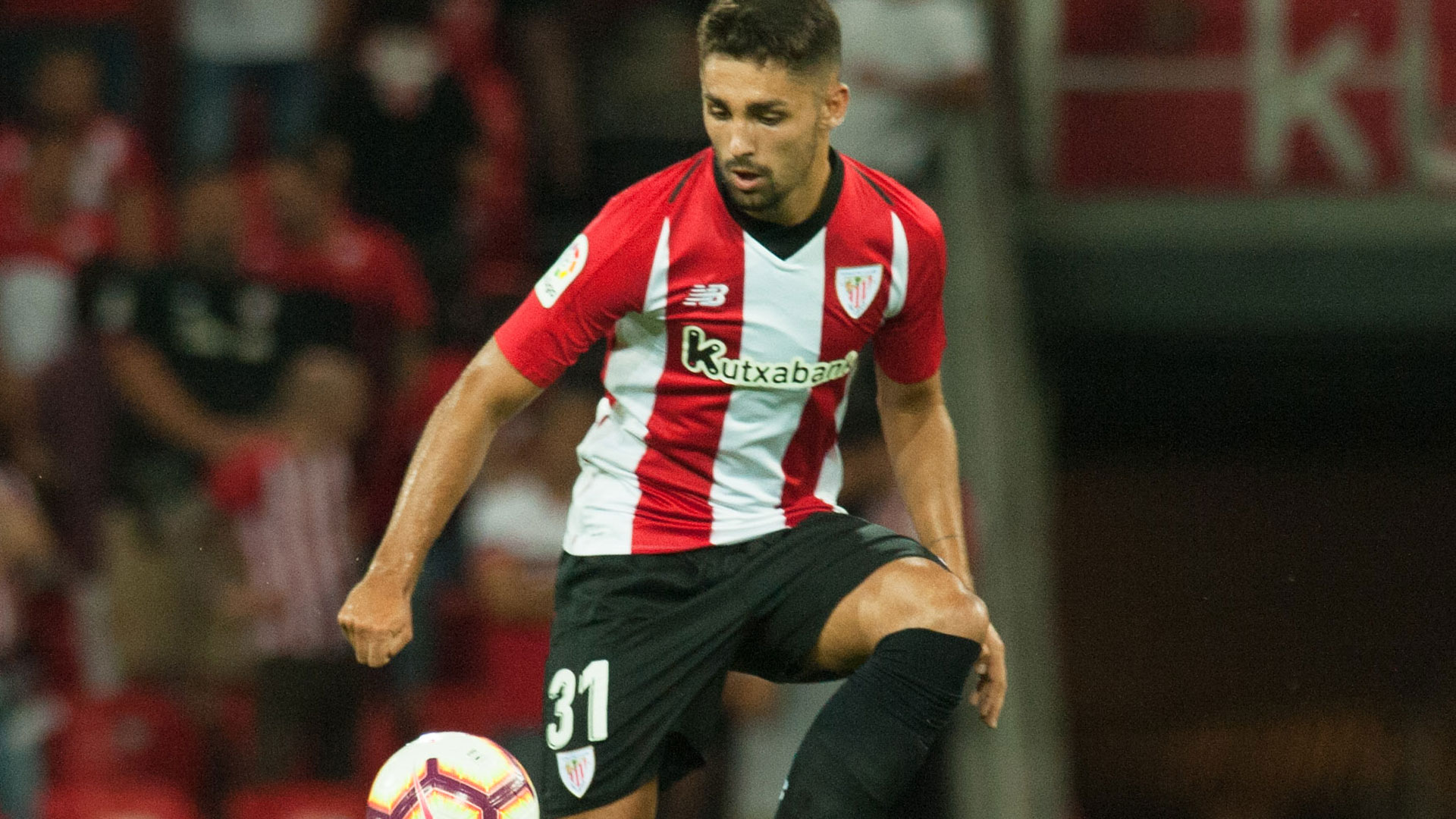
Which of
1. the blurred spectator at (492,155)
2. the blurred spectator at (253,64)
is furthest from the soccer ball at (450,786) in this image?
the blurred spectator at (253,64)

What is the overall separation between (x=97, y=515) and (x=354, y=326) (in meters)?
1.14

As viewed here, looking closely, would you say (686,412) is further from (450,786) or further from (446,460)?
(450,786)

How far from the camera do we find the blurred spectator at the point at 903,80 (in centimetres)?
621

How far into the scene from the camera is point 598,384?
659cm

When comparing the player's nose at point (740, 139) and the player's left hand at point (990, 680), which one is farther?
the player's left hand at point (990, 680)

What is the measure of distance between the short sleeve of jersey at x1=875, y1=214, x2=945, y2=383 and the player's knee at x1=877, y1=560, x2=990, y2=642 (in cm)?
52

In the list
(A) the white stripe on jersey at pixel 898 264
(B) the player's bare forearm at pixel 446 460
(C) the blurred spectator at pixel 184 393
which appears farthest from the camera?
(C) the blurred spectator at pixel 184 393

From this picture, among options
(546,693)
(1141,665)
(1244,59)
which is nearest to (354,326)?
(546,693)

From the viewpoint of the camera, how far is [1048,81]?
27.3ft

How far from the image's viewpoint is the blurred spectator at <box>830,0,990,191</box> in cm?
621

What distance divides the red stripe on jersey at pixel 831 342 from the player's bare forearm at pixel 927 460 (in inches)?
6.6

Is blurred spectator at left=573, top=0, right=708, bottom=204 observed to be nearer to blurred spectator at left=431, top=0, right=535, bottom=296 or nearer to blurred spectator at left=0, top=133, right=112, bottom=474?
blurred spectator at left=431, top=0, right=535, bottom=296

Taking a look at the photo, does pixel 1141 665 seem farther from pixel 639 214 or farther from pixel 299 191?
pixel 639 214

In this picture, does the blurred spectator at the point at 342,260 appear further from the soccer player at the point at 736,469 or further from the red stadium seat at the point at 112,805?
the soccer player at the point at 736,469
